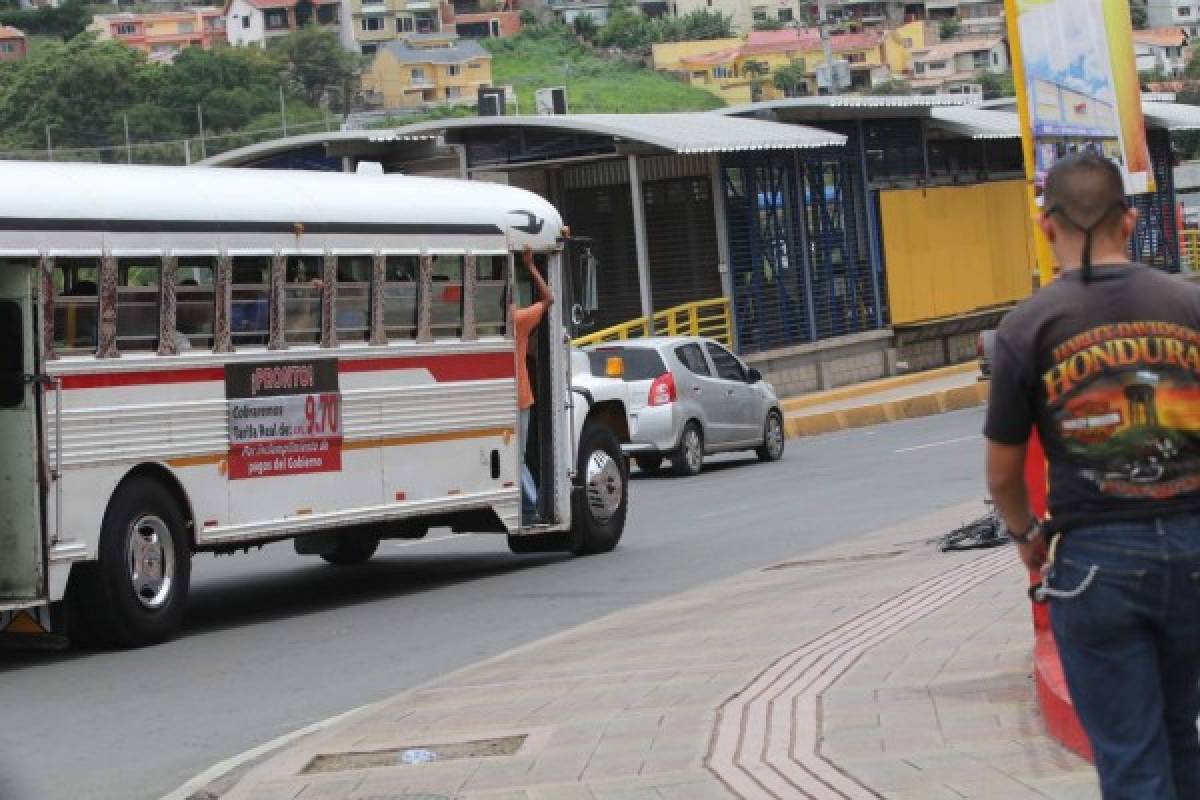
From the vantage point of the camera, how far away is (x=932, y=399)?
125ft

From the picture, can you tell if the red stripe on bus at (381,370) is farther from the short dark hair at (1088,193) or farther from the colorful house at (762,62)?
the colorful house at (762,62)

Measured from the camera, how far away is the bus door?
1316 centimetres

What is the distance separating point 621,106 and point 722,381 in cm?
12295

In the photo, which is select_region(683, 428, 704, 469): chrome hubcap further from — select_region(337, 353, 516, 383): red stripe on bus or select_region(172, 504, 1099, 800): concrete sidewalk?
select_region(172, 504, 1099, 800): concrete sidewalk

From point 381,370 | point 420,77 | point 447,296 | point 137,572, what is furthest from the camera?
point 420,77

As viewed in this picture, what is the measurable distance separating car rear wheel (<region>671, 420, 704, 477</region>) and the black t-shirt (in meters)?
21.9

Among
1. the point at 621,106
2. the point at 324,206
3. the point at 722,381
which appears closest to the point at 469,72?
the point at 621,106

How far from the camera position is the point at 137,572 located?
13906 mm

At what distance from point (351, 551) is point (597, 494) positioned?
1.96 m

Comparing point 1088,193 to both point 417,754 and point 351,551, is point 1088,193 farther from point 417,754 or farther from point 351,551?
point 351,551

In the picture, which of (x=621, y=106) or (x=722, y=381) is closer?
→ (x=722, y=381)

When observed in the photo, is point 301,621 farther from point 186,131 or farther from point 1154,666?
point 186,131

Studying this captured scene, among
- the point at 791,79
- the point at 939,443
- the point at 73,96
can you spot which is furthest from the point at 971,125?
the point at 791,79

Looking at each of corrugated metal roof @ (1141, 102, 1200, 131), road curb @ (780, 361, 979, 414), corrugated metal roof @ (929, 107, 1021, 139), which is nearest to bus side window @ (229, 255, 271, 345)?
road curb @ (780, 361, 979, 414)
